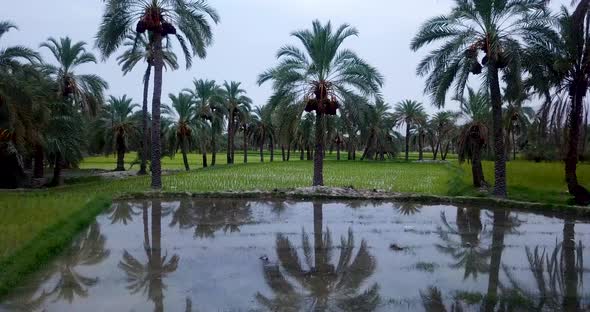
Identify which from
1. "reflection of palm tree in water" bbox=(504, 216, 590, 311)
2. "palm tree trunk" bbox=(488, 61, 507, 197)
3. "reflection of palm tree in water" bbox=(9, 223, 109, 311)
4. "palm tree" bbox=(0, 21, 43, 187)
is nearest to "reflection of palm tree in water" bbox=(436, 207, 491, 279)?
"reflection of palm tree in water" bbox=(504, 216, 590, 311)

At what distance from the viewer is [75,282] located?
26.1 feet

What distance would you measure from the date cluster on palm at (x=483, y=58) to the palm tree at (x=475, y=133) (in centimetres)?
510

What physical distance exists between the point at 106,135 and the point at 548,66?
3340 centimetres

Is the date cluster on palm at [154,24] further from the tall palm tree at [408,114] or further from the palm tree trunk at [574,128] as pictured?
the tall palm tree at [408,114]

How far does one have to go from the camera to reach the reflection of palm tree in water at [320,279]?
6934 millimetres

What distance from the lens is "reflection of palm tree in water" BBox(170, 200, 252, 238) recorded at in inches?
492

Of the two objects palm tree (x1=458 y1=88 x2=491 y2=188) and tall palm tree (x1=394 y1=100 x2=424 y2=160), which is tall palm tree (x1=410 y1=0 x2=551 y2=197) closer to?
palm tree (x1=458 y1=88 x2=491 y2=188)

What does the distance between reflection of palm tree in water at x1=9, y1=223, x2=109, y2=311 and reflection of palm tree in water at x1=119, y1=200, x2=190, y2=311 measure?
0.58 metres

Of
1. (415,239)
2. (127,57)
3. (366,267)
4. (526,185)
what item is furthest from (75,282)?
(127,57)

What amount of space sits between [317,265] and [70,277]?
4.13 metres

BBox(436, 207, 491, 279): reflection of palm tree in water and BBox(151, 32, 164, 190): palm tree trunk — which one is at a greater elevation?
BBox(151, 32, 164, 190): palm tree trunk

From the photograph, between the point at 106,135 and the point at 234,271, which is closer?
the point at 234,271

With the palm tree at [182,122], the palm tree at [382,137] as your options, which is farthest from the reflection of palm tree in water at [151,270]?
the palm tree at [382,137]

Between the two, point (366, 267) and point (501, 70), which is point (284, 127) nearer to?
point (501, 70)
